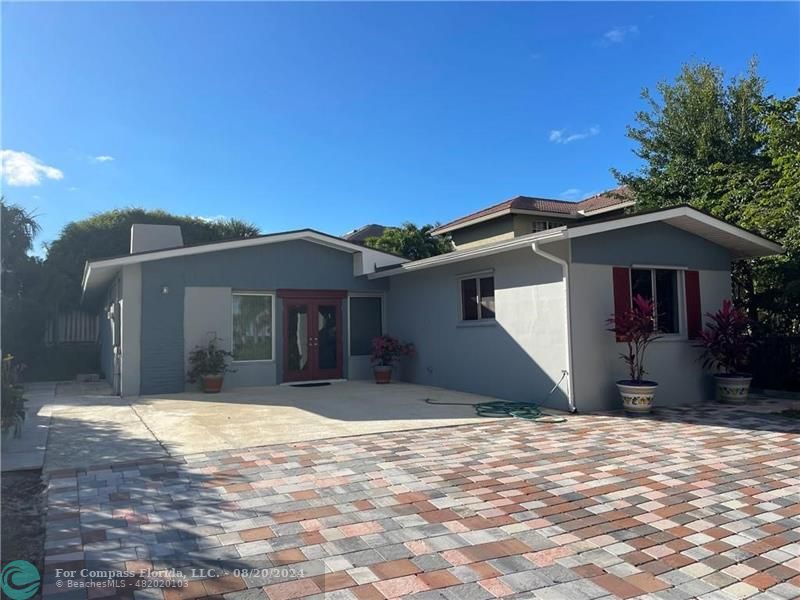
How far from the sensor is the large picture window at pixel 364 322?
13094 mm

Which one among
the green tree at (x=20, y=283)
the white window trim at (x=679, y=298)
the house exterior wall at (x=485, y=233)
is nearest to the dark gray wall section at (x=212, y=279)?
the white window trim at (x=679, y=298)

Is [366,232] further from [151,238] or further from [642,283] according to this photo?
[642,283]

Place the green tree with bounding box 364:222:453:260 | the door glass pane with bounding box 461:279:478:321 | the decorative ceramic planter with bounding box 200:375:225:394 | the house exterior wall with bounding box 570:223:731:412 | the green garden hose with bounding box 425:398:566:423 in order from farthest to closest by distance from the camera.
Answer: the green tree with bounding box 364:222:453:260 < the decorative ceramic planter with bounding box 200:375:225:394 < the door glass pane with bounding box 461:279:478:321 < the house exterior wall with bounding box 570:223:731:412 < the green garden hose with bounding box 425:398:566:423

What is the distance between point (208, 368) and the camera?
10758 millimetres

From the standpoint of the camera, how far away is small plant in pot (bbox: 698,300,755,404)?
9008 mm

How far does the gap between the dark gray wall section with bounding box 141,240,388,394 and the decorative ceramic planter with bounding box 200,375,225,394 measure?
0.53 metres

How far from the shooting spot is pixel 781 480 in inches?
182

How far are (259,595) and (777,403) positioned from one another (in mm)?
9580

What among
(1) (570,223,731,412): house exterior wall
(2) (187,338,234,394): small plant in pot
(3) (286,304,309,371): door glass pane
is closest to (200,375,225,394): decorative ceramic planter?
(2) (187,338,234,394): small plant in pot

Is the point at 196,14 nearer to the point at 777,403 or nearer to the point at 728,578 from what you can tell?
the point at 728,578

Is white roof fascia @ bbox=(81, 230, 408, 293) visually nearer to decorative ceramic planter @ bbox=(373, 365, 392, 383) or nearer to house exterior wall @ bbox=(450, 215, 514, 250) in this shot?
decorative ceramic planter @ bbox=(373, 365, 392, 383)

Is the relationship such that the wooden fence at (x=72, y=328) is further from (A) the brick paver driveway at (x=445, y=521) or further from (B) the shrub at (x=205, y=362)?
(A) the brick paver driveway at (x=445, y=521)

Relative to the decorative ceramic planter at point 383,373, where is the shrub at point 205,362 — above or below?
above

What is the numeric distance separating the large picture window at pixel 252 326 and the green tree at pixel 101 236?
6.57 m
